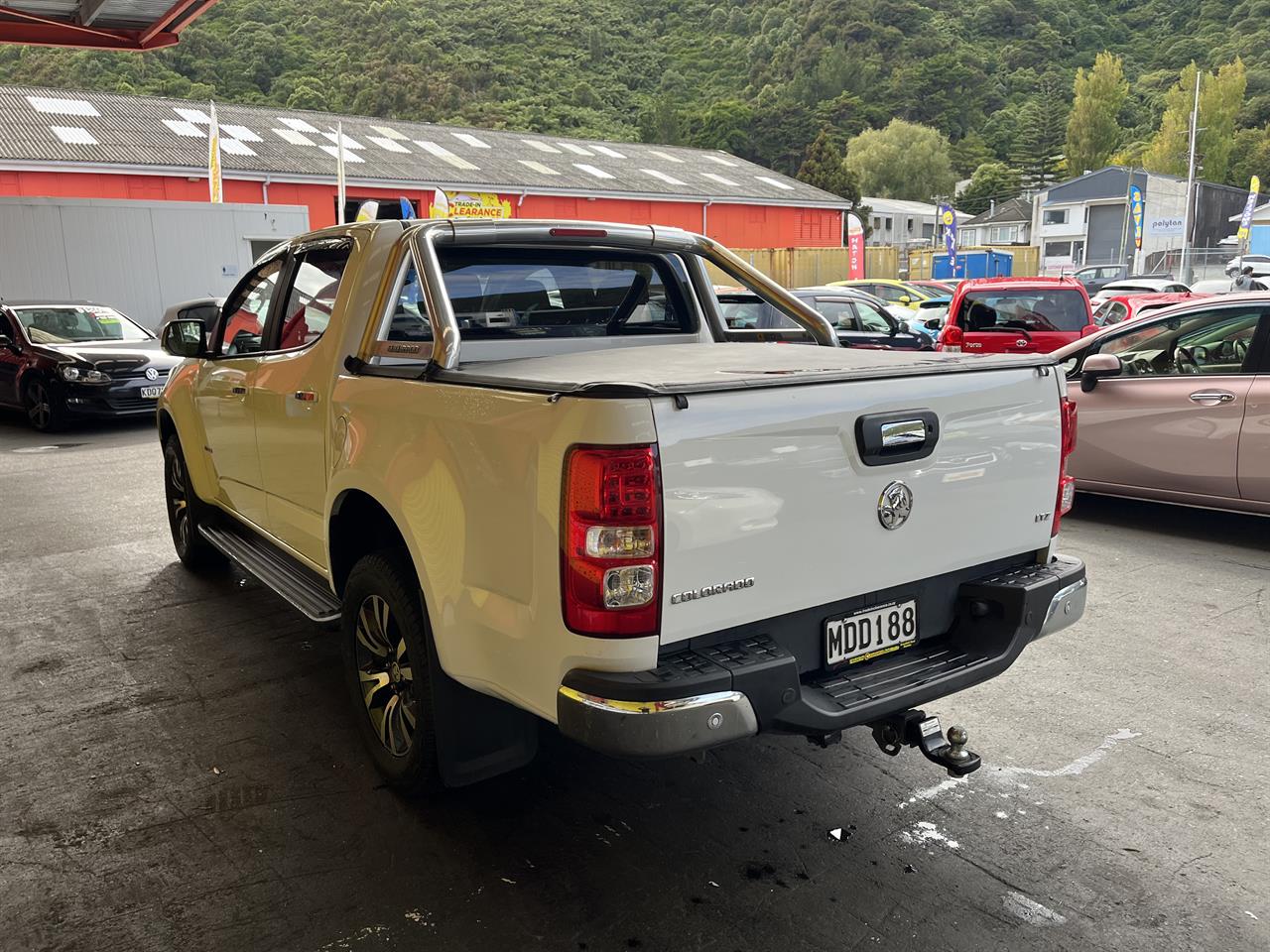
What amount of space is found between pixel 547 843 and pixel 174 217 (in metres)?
18.2

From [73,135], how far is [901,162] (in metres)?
83.2

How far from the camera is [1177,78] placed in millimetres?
96938

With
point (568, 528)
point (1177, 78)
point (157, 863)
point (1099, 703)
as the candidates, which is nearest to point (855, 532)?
point (568, 528)

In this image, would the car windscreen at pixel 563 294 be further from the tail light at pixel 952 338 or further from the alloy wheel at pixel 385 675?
the tail light at pixel 952 338

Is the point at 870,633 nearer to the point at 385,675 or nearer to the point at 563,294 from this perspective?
the point at 385,675

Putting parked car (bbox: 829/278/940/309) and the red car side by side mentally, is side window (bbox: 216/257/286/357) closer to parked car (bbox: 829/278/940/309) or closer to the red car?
the red car

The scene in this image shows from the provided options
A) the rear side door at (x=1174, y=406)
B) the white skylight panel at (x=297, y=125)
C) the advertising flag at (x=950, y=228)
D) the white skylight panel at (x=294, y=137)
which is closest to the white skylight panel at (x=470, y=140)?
the white skylight panel at (x=297, y=125)

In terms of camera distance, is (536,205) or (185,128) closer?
(185,128)

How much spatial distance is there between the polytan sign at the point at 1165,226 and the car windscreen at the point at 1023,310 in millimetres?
55978

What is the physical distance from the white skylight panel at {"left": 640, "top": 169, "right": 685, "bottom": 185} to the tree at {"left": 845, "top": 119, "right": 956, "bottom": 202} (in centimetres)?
6244

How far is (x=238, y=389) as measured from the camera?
4.62 metres

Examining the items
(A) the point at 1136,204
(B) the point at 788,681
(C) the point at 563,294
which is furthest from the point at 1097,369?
(A) the point at 1136,204

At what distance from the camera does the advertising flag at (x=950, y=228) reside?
140 ft

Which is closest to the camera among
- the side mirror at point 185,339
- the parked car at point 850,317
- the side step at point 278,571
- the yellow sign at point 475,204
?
the side step at point 278,571
